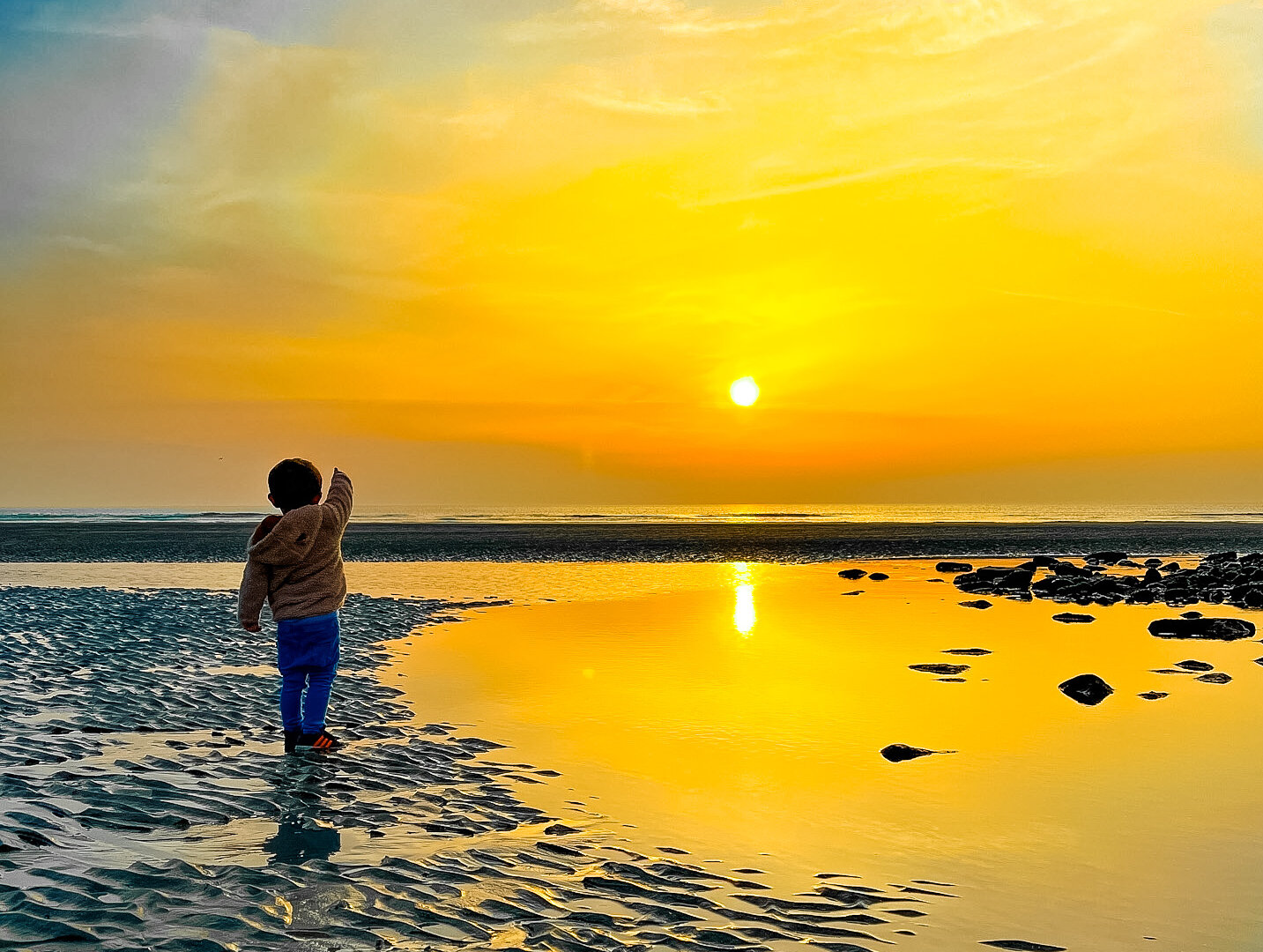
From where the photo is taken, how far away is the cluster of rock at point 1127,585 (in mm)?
26375

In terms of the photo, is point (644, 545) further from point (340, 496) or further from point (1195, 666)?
point (340, 496)

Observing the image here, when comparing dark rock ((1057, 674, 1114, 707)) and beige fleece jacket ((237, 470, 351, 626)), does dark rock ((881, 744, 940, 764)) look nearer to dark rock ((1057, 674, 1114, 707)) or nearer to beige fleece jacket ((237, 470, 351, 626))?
dark rock ((1057, 674, 1114, 707))

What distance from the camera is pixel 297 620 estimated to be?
930 cm

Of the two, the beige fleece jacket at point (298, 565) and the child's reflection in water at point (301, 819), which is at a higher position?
the beige fleece jacket at point (298, 565)

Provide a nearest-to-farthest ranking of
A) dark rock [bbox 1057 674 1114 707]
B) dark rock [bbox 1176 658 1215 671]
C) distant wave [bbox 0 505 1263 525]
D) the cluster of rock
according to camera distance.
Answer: dark rock [bbox 1057 674 1114 707] < dark rock [bbox 1176 658 1215 671] < the cluster of rock < distant wave [bbox 0 505 1263 525]

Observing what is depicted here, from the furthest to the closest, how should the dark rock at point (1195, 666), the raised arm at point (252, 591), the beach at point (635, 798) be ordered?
the dark rock at point (1195, 666) → the raised arm at point (252, 591) → the beach at point (635, 798)

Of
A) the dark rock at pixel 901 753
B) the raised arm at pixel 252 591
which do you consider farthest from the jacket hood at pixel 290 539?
the dark rock at pixel 901 753

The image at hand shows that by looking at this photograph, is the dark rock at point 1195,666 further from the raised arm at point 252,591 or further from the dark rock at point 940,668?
the raised arm at point 252,591

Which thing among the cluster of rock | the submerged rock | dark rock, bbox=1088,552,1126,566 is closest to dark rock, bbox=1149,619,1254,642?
the submerged rock

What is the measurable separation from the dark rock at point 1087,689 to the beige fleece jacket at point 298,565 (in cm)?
874

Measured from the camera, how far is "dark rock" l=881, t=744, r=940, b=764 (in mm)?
9258

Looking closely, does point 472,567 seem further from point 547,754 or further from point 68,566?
point 547,754

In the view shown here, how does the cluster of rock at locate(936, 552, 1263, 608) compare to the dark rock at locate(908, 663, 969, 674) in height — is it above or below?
above

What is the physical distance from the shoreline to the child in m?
35.7
